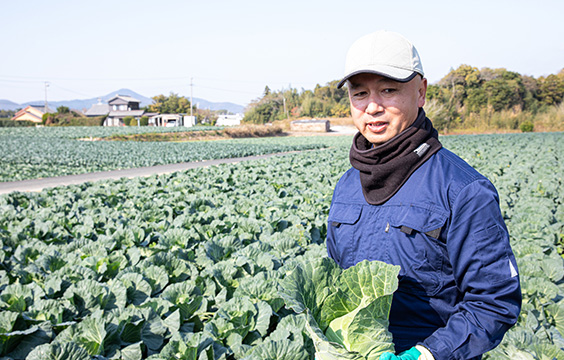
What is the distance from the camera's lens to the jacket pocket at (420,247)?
1.45 m

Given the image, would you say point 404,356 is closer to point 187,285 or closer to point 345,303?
point 345,303

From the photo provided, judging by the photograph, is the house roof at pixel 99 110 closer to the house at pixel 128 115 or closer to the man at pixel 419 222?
the house at pixel 128 115

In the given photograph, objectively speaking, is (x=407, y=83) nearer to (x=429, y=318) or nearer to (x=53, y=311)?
(x=429, y=318)

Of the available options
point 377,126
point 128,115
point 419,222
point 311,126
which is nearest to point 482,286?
point 419,222

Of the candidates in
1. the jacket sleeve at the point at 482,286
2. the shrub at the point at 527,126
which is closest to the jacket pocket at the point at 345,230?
the jacket sleeve at the point at 482,286

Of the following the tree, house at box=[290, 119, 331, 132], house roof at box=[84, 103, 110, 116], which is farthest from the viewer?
house roof at box=[84, 103, 110, 116]

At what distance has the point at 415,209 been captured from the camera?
1.48 metres

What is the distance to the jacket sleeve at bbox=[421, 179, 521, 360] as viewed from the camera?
1.31m

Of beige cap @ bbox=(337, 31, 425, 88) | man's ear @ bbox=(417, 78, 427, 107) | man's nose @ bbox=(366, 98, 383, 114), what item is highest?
beige cap @ bbox=(337, 31, 425, 88)

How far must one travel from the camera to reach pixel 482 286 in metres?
1.33

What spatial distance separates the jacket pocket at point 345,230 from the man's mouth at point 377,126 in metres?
0.31

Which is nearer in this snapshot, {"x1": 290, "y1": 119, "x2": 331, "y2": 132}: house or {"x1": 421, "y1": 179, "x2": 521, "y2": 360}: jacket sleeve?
{"x1": 421, "y1": 179, "x2": 521, "y2": 360}: jacket sleeve

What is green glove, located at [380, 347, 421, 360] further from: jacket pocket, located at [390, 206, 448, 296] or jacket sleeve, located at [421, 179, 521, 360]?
jacket pocket, located at [390, 206, 448, 296]

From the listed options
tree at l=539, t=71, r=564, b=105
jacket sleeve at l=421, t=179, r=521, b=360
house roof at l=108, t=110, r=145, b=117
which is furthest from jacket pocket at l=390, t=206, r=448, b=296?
house roof at l=108, t=110, r=145, b=117
